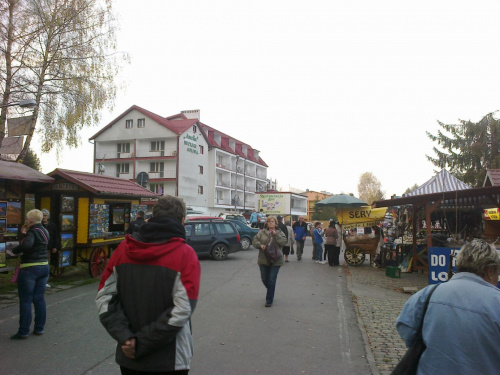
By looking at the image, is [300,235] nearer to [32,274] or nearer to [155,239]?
[32,274]

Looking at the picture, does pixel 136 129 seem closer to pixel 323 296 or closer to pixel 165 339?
pixel 323 296

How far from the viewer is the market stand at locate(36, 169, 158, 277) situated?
10898 mm

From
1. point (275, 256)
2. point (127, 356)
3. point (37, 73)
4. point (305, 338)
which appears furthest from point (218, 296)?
point (37, 73)

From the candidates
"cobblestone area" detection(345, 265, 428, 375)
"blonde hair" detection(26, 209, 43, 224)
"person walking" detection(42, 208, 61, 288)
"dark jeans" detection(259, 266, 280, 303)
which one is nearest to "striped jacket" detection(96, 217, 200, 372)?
"cobblestone area" detection(345, 265, 428, 375)

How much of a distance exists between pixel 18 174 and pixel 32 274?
4280mm

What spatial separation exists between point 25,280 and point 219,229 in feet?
37.8

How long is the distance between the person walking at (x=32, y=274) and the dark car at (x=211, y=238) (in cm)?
1030

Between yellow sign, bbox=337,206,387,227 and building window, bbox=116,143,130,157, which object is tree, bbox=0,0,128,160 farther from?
building window, bbox=116,143,130,157

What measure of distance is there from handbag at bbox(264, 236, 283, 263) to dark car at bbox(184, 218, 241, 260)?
8.60 metres

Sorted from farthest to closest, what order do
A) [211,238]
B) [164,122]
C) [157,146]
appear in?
[157,146] → [164,122] → [211,238]

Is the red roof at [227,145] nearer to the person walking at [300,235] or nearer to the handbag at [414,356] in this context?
the person walking at [300,235]

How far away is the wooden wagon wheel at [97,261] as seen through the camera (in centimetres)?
1143

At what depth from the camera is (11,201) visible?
9469 mm

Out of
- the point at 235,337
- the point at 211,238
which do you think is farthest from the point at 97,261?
the point at 235,337
